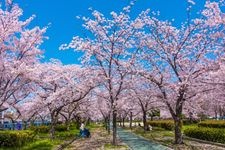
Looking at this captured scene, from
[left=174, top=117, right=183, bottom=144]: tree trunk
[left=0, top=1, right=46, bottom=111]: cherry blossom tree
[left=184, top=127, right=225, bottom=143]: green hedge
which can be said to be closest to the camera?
[left=0, top=1, right=46, bottom=111]: cherry blossom tree

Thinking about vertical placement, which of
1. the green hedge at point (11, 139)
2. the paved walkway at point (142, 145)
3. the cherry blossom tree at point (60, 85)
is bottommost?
the paved walkway at point (142, 145)

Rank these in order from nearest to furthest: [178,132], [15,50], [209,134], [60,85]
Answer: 1. [15,50]
2. [178,132]
3. [209,134]
4. [60,85]

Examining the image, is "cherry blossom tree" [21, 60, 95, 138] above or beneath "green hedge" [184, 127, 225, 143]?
above

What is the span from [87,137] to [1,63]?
2039cm

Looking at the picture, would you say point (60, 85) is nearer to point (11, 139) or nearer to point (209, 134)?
point (11, 139)

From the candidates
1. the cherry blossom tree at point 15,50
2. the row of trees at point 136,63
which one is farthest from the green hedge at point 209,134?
the cherry blossom tree at point 15,50

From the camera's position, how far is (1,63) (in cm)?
2061

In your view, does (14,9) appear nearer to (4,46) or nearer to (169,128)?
(4,46)

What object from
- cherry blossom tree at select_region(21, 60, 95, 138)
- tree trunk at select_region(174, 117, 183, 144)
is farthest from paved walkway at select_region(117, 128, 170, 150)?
cherry blossom tree at select_region(21, 60, 95, 138)

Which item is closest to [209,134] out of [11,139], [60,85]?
[60,85]

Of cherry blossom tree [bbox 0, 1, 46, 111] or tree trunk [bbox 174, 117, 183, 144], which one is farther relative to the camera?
tree trunk [bbox 174, 117, 183, 144]

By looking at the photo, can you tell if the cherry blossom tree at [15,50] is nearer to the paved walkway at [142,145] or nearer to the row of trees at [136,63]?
the row of trees at [136,63]

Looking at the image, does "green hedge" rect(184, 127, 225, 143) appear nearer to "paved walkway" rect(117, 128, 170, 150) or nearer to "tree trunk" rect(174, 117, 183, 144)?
"tree trunk" rect(174, 117, 183, 144)

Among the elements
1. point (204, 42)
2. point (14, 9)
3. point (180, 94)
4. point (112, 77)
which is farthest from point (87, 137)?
point (14, 9)
